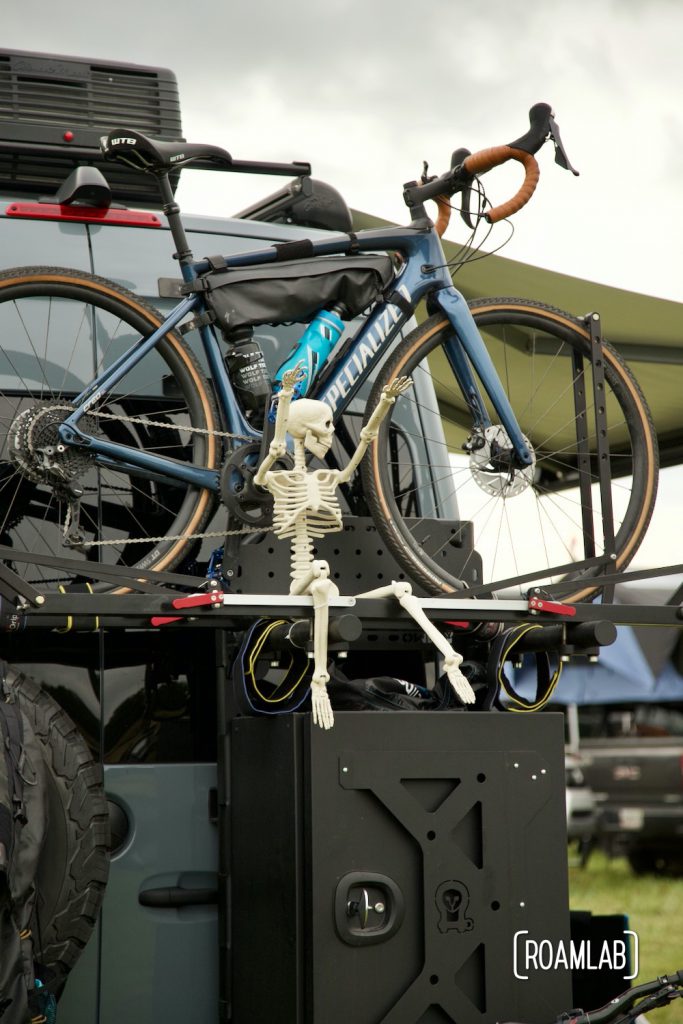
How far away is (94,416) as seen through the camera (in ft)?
10.7

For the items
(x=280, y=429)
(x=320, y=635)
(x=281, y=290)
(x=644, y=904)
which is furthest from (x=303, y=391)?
(x=644, y=904)

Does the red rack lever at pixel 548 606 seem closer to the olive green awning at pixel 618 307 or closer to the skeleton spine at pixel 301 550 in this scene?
the skeleton spine at pixel 301 550

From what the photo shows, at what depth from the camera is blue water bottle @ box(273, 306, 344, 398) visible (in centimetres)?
338

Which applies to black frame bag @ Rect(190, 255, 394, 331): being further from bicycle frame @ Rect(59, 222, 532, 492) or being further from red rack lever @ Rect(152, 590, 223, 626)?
red rack lever @ Rect(152, 590, 223, 626)

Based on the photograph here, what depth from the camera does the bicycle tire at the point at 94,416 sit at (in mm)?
3234

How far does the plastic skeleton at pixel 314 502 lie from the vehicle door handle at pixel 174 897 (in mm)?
611

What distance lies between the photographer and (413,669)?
3510mm

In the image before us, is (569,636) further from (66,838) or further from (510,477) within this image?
(66,838)

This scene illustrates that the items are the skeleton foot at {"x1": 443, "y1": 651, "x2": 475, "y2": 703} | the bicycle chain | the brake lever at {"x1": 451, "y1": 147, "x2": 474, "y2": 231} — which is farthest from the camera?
the brake lever at {"x1": 451, "y1": 147, "x2": 474, "y2": 231}

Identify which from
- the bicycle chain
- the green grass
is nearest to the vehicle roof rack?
the bicycle chain

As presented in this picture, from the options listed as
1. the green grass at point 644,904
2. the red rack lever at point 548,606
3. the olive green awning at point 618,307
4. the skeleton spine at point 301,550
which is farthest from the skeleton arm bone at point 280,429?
the green grass at point 644,904

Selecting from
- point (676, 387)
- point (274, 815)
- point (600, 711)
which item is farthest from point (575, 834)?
point (274, 815)

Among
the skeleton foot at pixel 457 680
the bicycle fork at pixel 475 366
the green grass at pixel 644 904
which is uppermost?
the bicycle fork at pixel 475 366

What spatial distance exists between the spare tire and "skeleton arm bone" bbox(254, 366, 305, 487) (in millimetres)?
734
